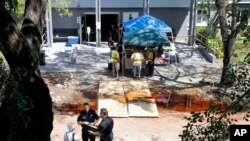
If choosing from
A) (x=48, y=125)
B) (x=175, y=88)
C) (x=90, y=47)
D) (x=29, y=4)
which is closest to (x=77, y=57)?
(x=90, y=47)

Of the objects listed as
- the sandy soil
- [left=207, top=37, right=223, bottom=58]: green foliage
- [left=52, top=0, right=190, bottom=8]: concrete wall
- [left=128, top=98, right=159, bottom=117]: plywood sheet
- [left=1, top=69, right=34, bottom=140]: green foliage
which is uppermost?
[left=52, top=0, right=190, bottom=8]: concrete wall

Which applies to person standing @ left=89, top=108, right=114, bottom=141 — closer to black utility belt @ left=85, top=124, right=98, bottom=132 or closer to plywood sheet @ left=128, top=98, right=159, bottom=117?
black utility belt @ left=85, top=124, right=98, bottom=132

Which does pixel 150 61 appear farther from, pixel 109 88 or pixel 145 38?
pixel 109 88

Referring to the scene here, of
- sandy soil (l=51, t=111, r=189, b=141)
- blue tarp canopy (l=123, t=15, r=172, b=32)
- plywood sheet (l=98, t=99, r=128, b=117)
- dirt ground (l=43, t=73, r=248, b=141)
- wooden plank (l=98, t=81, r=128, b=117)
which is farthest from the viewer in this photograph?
blue tarp canopy (l=123, t=15, r=172, b=32)

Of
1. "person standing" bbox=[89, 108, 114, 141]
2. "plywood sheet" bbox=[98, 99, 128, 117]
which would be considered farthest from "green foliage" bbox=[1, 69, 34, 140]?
"plywood sheet" bbox=[98, 99, 128, 117]

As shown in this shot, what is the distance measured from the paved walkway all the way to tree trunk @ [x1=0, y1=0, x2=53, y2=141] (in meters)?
12.4

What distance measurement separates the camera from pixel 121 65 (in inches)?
735

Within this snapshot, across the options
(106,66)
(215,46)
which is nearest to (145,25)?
(106,66)

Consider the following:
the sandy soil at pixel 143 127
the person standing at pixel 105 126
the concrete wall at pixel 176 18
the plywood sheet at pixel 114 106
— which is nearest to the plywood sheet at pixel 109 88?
the plywood sheet at pixel 114 106

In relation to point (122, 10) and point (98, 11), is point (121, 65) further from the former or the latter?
point (122, 10)

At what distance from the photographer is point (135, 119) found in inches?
521

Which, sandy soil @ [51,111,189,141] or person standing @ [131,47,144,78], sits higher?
person standing @ [131,47,144,78]

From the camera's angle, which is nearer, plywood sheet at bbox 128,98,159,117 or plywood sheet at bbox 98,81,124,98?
plywood sheet at bbox 128,98,159,117

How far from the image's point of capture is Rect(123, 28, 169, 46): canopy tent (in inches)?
704
